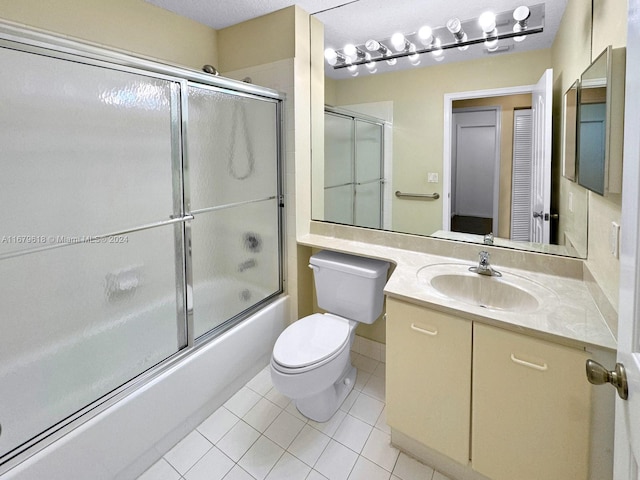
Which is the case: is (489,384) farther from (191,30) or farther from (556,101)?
(191,30)

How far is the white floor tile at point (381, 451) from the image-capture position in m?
1.55

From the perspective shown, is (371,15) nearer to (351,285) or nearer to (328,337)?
(351,285)

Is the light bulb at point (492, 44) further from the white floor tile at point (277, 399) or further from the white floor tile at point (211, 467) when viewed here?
the white floor tile at point (211, 467)

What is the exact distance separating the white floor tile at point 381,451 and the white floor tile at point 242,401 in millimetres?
672

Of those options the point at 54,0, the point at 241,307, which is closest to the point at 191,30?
the point at 54,0

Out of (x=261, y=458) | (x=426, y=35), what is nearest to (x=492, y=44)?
(x=426, y=35)

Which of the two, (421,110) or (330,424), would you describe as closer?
(330,424)

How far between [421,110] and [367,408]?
67.8 inches

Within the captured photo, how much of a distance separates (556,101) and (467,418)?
1.44 m

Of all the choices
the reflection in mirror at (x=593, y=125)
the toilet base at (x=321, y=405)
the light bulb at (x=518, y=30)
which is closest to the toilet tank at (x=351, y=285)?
the toilet base at (x=321, y=405)

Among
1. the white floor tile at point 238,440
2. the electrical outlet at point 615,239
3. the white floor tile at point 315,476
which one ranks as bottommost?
the white floor tile at point 315,476

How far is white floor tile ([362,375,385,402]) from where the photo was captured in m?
2.00

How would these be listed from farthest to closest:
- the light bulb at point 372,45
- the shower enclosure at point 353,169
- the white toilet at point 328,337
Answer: the shower enclosure at point 353,169 → the light bulb at point 372,45 → the white toilet at point 328,337

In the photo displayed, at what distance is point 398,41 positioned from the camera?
6.68 feet
